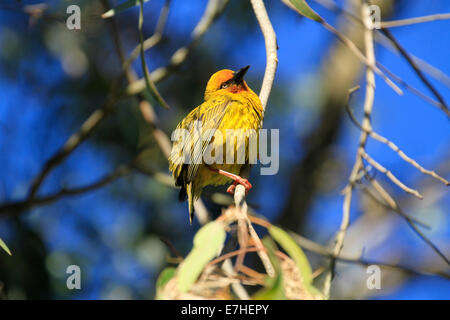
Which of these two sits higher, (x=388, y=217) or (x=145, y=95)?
(x=145, y=95)

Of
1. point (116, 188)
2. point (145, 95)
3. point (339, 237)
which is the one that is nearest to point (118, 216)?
point (116, 188)

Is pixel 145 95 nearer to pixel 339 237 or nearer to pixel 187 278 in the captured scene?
pixel 339 237

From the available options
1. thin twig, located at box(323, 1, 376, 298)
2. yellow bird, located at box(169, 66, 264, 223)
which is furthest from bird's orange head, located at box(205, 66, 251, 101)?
thin twig, located at box(323, 1, 376, 298)

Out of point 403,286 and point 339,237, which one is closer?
point 339,237

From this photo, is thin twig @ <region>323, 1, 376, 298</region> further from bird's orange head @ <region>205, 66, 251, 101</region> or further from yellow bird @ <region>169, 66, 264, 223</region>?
bird's orange head @ <region>205, 66, 251, 101</region>

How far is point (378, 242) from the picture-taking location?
7.71m

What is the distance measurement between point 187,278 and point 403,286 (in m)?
6.94

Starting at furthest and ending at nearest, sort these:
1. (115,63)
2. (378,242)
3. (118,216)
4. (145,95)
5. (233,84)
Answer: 1. (378,242)
2. (115,63)
3. (118,216)
4. (145,95)
5. (233,84)

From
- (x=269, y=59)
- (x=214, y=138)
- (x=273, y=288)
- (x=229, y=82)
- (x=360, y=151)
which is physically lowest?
(x=273, y=288)

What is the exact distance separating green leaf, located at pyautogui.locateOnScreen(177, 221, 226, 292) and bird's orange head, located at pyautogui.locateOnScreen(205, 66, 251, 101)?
1.99m

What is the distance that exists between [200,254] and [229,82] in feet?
7.27

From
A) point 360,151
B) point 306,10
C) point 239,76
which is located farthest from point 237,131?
point 306,10

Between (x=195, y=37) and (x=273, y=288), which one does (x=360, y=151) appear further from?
(x=195, y=37)

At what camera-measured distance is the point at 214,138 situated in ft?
11.2
